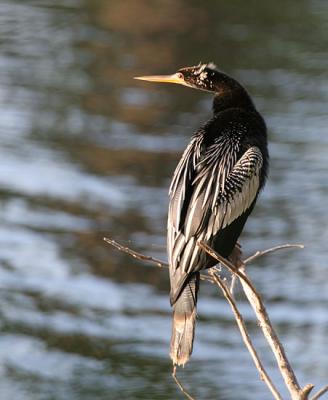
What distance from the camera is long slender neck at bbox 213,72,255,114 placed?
4.88 metres

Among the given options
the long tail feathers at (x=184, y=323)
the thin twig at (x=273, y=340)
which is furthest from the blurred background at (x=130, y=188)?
the thin twig at (x=273, y=340)

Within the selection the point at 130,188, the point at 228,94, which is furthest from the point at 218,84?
the point at 130,188

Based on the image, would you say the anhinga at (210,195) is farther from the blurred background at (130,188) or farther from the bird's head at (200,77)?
the blurred background at (130,188)

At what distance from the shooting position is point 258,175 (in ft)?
14.9

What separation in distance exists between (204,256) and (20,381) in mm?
2822

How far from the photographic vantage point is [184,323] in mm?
4137

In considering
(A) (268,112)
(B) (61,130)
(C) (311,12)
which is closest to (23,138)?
(B) (61,130)

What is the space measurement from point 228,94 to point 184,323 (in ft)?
3.99

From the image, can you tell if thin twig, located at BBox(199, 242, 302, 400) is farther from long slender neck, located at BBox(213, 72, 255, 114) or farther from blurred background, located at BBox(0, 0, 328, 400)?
blurred background, located at BBox(0, 0, 328, 400)

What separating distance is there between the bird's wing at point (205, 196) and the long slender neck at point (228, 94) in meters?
0.36

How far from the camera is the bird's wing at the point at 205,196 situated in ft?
13.7

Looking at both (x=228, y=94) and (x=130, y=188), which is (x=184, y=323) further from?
(x=130, y=188)

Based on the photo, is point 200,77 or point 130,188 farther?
point 130,188

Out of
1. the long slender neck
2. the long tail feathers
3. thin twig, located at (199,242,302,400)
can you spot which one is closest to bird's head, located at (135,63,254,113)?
the long slender neck
